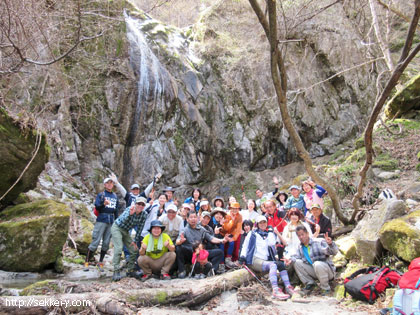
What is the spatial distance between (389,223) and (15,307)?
4507 mm

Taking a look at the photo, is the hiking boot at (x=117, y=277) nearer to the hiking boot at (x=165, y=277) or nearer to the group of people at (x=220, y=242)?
the group of people at (x=220, y=242)

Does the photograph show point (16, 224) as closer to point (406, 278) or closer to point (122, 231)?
point (122, 231)

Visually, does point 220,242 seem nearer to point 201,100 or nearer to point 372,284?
point 372,284

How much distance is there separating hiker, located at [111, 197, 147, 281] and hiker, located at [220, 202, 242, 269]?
1.57 metres

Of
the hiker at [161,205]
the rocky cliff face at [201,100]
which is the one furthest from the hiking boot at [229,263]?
the rocky cliff face at [201,100]

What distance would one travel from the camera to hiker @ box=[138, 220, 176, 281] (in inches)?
191

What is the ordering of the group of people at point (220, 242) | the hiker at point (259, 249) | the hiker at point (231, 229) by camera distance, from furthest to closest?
the hiker at point (231, 229)
the hiker at point (259, 249)
the group of people at point (220, 242)

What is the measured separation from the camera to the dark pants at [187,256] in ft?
16.7

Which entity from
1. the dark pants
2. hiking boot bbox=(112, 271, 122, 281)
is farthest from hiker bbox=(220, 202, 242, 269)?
hiking boot bbox=(112, 271, 122, 281)

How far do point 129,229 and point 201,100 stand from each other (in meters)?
13.0

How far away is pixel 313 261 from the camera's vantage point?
14.8ft

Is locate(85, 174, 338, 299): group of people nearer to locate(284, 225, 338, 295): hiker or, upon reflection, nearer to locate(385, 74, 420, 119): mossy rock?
locate(284, 225, 338, 295): hiker

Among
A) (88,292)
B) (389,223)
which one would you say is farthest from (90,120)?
(389,223)

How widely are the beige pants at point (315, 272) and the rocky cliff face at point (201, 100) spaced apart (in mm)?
8317
